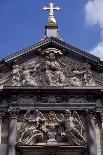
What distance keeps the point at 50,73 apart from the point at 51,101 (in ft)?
4.40

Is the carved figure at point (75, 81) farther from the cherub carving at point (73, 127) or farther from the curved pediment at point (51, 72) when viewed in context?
the cherub carving at point (73, 127)

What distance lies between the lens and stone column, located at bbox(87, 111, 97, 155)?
54.2 ft

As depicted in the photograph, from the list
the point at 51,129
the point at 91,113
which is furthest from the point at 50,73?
the point at 51,129

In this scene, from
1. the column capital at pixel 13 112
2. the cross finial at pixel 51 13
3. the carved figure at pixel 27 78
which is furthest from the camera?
the cross finial at pixel 51 13

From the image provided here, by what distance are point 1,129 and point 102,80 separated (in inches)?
188

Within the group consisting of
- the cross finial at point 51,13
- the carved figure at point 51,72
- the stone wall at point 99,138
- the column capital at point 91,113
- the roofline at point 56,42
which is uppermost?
the cross finial at point 51,13

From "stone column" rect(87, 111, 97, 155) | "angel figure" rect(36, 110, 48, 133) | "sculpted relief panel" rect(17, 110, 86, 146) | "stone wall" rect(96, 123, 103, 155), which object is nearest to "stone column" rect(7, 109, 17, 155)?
"sculpted relief panel" rect(17, 110, 86, 146)

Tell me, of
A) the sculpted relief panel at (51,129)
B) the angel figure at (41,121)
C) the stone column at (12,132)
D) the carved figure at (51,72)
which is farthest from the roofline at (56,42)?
the angel figure at (41,121)

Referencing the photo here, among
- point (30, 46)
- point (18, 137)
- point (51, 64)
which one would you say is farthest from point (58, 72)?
point (18, 137)

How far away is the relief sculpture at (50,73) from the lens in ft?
59.8

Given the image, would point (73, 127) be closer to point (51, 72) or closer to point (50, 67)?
point (51, 72)

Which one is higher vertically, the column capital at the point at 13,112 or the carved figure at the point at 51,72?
the carved figure at the point at 51,72

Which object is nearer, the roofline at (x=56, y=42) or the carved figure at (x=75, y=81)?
the carved figure at (x=75, y=81)

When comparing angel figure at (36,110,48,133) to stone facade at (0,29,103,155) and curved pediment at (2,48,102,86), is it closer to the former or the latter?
stone facade at (0,29,103,155)
